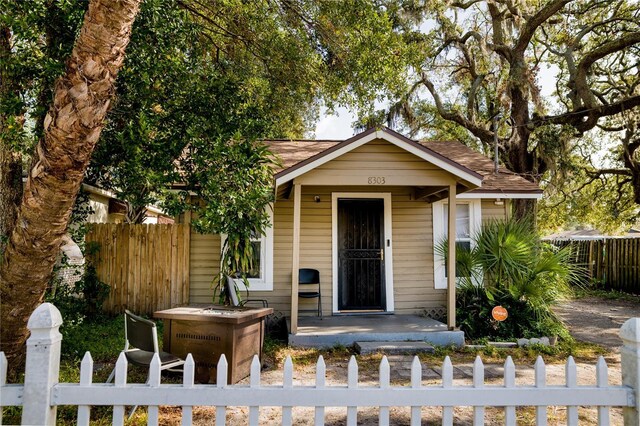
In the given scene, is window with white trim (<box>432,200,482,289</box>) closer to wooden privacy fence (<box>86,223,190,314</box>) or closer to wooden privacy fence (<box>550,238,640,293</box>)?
wooden privacy fence (<box>86,223,190,314</box>)

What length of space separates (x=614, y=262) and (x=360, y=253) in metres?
11.1

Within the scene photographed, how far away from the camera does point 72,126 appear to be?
8.91 feet

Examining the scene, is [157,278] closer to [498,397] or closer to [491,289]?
[491,289]

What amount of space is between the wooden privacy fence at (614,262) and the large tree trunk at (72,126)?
13.4m

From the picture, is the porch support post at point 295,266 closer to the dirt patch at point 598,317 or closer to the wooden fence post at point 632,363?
the wooden fence post at point 632,363

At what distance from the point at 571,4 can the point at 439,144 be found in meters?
6.69

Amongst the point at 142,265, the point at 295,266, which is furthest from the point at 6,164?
the point at 295,266

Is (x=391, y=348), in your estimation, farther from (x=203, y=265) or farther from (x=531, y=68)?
(x=531, y=68)

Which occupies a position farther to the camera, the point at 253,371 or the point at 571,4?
the point at 571,4

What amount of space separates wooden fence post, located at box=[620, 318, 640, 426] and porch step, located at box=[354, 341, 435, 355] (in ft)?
13.3

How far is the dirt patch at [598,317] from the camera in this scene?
746 cm

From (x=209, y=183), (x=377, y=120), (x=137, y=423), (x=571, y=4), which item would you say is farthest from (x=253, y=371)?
(x=571, y=4)

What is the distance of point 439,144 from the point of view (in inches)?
447

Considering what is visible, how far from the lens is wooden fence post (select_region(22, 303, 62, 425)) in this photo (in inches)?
75.5
